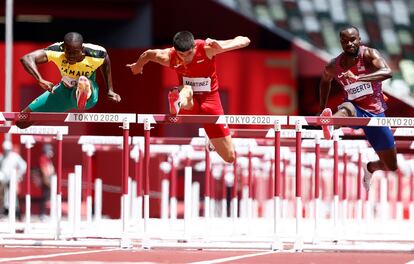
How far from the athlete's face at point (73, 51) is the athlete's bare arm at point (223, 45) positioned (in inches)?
54.7

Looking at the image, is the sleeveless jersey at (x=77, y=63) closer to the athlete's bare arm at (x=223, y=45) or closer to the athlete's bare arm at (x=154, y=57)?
the athlete's bare arm at (x=154, y=57)

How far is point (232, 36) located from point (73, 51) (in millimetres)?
19338

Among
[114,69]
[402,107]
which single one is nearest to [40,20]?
[114,69]

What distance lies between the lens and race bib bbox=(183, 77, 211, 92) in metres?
16.1

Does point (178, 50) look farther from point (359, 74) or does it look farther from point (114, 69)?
point (114, 69)

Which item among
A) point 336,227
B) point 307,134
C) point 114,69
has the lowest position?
point 336,227

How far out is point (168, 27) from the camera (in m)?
35.6

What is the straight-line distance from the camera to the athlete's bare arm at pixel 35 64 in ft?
51.7

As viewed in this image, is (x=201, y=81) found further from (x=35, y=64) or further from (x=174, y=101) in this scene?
(x=35, y=64)

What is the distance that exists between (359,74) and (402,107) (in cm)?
1704

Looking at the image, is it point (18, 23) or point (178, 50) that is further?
point (18, 23)

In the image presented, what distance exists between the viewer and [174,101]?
15.3 m

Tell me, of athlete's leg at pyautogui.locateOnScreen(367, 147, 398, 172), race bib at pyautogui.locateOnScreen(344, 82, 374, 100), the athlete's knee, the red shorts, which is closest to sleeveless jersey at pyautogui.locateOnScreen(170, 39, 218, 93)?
the red shorts

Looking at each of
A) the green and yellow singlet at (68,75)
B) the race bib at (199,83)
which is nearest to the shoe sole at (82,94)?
the green and yellow singlet at (68,75)
